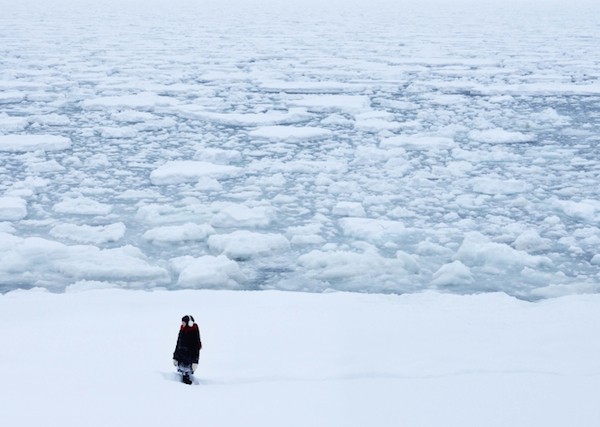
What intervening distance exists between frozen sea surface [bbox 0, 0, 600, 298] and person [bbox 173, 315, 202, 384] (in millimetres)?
1446

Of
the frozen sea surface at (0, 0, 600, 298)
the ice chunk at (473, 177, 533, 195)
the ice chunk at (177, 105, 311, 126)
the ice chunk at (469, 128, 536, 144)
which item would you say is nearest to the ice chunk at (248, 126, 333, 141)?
the frozen sea surface at (0, 0, 600, 298)

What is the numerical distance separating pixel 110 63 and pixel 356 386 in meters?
12.7

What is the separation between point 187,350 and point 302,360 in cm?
55

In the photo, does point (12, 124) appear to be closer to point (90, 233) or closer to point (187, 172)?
point (187, 172)

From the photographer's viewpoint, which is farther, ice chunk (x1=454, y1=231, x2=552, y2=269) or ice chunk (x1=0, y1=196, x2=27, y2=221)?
ice chunk (x1=0, y1=196, x2=27, y2=221)

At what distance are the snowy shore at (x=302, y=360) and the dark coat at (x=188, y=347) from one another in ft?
0.38

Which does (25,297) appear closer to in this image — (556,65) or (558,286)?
(558,286)

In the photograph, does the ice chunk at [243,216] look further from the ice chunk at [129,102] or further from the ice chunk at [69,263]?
the ice chunk at [129,102]

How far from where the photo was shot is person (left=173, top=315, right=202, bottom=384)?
2688mm

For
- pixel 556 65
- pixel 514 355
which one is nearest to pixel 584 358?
A: pixel 514 355

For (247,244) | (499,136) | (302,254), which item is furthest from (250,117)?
(302,254)

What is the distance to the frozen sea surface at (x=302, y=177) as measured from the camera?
4363 millimetres

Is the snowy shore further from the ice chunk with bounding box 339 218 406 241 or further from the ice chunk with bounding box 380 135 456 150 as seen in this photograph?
the ice chunk with bounding box 380 135 456 150

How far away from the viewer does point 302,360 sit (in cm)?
300
